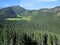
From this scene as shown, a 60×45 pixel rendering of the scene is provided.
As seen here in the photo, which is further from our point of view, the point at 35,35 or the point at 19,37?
the point at 35,35

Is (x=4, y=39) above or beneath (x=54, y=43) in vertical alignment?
above

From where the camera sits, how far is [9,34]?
99.9 meters

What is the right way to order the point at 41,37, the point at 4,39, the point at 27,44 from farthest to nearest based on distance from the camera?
the point at 41,37, the point at 27,44, the point at 4,39

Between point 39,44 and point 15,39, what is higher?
point 15,39

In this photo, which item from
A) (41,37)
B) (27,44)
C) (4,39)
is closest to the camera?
(4,39)

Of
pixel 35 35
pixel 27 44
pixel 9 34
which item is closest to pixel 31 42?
pixel 27 44

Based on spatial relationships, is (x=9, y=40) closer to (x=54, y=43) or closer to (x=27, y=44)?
(x=27, y=44)

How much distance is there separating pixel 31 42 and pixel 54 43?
42.7 ft

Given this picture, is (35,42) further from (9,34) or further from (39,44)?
(9,34)

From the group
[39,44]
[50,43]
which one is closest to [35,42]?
[39,44]

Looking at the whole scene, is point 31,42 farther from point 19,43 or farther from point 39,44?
point 19,43

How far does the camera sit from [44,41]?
12450 cm

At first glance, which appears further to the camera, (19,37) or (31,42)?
(31,42)

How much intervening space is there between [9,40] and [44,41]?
32.4m
